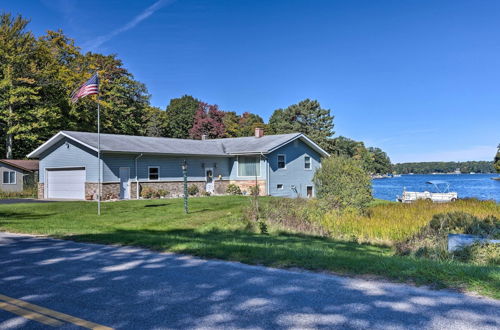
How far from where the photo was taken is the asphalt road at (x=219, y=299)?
419cm

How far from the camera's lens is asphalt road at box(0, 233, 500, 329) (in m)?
4.19

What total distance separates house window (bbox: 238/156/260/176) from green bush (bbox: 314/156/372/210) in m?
12.5

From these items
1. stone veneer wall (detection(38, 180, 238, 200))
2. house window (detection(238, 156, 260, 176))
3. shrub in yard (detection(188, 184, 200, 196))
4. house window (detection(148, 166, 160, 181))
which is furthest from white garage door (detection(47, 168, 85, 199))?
house window (detection(238, 156, 260, 176))

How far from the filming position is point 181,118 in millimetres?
63656

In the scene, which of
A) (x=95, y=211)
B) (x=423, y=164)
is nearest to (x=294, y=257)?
(x=95, y=211)

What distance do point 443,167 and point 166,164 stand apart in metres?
140

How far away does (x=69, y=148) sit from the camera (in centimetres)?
2636

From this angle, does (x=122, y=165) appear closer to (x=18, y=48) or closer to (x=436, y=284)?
(x=18, y=48)

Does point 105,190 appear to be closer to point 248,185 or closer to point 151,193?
point 151,193

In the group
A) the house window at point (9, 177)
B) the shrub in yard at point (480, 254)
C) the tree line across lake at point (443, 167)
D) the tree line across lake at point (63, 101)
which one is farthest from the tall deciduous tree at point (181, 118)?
the tree line across lake at point (443, 167)

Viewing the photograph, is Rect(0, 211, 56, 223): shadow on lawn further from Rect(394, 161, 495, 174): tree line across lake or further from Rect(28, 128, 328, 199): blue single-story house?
Rect(394, 161, 495, 174): tree line across lake

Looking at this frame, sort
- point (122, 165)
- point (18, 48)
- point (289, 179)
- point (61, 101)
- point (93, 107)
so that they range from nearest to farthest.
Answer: point (122, 165) → point (289, 179) → point (18, 48) → point (61, 101) → point (93, 107)

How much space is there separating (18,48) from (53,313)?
35.2 meters

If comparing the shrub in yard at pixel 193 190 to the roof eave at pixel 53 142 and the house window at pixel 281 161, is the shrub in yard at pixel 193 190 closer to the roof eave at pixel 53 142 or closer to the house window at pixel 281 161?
the house window at pixel 281 161
